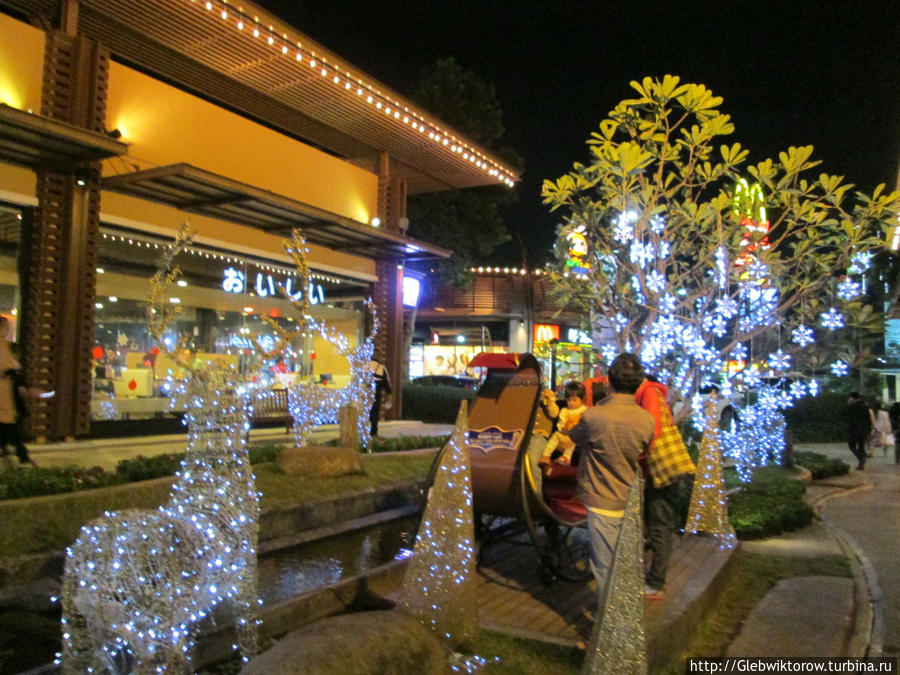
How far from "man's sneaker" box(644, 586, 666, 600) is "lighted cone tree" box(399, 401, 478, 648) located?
151 centimetres

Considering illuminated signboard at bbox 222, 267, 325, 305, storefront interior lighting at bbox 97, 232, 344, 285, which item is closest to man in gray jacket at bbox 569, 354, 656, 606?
illuminated signboard at bbox 222, 267, 325, 305

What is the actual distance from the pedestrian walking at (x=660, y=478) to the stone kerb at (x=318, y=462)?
451cm

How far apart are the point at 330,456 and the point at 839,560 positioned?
5.87 metres

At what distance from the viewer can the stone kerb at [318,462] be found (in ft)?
29.4

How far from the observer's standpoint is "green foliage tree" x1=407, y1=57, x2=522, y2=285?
24.5 m

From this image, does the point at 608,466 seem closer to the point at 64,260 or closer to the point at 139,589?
the point at 139,589

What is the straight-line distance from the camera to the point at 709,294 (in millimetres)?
8711

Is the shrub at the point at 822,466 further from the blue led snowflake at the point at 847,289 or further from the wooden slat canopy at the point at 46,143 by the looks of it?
the wooden slat canopy at the point at 46,143

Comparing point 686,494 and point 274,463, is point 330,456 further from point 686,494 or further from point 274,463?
point 686,494

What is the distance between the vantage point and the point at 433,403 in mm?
22828

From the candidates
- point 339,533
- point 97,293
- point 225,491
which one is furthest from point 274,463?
point 97,293

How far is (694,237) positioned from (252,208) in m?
8.54

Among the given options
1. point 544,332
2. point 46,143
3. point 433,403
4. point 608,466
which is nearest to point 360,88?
point 46,143

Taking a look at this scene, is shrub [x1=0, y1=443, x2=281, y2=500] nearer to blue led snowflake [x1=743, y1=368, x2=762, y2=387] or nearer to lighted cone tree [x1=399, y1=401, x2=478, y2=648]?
lighted cone tree [x1=399, y1=401, x2=478, y2=648]
